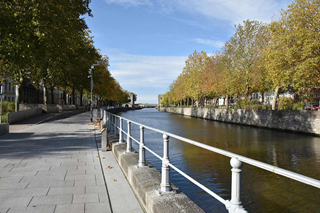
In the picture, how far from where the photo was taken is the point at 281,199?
23.6 feet

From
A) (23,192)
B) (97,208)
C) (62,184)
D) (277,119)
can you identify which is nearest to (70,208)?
(97,208)

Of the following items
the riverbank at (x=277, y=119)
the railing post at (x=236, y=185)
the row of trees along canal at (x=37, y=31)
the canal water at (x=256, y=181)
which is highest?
the row of trees along canal at (x=37, y=31)

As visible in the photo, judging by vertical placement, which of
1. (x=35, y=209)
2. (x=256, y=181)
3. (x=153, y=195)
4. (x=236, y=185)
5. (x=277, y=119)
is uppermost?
(x=236, y=185)

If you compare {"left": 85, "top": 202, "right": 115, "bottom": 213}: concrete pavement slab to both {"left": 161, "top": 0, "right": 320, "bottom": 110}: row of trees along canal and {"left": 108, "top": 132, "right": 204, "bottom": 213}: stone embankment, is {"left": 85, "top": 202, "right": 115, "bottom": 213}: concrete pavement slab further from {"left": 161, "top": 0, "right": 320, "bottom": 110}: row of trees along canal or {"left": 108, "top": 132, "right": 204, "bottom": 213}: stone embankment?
{"left": 161, "top": 0, "right": 320, "bottom": 110}: row of trees along canal

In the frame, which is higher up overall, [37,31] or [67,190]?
[37,31]

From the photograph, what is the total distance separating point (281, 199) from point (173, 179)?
11.0 feet

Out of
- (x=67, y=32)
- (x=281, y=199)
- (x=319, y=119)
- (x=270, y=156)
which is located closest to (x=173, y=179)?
(x=281, y=199)

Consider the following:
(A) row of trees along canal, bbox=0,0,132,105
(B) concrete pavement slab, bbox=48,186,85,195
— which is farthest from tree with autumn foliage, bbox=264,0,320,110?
(B) concrete pavement slab, bbox=48,186,85,195

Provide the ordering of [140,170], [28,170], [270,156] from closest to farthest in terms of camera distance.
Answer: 1. [140,170]
2. [28,170]
3. [270,156]

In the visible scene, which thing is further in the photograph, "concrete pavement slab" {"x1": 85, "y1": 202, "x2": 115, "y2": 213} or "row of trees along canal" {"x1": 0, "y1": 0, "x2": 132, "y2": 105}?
"row of trees along canal" {"x1": 0, "y1": 0, "x2": 132, "y2": 105}

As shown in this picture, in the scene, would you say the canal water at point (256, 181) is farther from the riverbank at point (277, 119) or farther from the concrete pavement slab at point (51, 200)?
the riverbank at point (277, 119)

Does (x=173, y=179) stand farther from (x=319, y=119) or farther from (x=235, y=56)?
(x=235, y=56)

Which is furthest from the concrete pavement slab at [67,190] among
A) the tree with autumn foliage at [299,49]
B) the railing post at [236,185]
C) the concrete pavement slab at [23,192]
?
the tree with autumn foliage at [299,49]

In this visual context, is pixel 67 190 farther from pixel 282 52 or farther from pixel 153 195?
pixel 282 52
